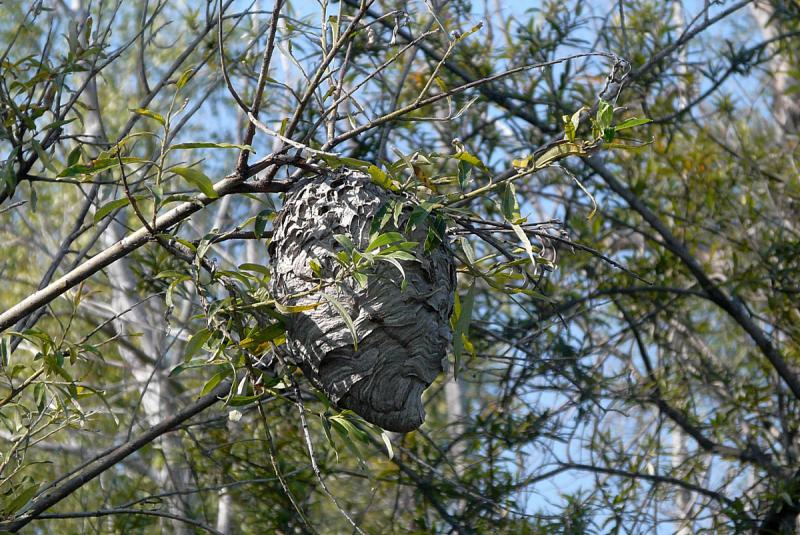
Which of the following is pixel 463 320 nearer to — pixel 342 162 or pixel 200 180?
pixel 342 162

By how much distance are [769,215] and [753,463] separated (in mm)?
1344

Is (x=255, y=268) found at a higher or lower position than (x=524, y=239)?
higher

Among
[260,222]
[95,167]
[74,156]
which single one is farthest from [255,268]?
[74,156]

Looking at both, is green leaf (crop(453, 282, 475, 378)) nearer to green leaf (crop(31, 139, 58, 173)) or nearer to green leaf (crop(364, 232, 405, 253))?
green leaf (crop(364, 232, 405, 253))

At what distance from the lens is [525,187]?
4844mm

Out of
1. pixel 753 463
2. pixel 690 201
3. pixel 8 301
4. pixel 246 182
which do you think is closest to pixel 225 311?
pixel 246 182

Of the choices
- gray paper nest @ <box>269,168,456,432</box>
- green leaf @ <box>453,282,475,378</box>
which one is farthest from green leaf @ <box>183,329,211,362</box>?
green leaf @ <box>453,282,475,378</box>

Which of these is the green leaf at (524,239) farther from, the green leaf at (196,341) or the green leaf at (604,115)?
the green leaf at (196,341)

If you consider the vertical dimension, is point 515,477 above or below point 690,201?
below

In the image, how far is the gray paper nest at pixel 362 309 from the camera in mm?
1735

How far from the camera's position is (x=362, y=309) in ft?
5.66

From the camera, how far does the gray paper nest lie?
1.74 metres

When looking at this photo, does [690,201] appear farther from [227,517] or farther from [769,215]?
[227,517]

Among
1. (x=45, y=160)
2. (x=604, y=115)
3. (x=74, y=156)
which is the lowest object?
(x=604, y=115)
